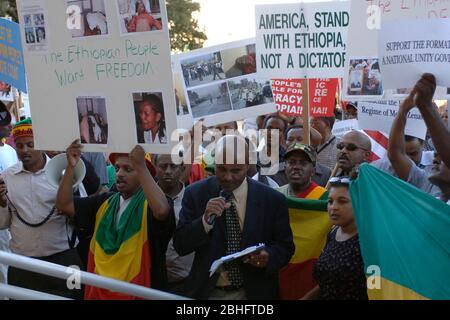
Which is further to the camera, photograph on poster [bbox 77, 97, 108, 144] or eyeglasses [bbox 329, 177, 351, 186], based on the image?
photograph on poster [bbox 77, 97, 108, 144]

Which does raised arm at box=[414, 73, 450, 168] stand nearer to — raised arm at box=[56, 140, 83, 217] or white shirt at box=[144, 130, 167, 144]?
white shirt at box=[144, 130, 167, 144]

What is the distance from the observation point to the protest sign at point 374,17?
4.66 metres

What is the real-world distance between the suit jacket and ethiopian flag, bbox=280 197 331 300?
1.12 feet

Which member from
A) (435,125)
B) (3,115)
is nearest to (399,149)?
(435,125)

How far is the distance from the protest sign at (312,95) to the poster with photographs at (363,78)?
211 cm

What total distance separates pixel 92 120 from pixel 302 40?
2399 mm

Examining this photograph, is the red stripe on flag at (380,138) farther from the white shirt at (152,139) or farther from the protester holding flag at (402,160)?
the white shirt at (152,139)

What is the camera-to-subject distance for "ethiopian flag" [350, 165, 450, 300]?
3.32 metres

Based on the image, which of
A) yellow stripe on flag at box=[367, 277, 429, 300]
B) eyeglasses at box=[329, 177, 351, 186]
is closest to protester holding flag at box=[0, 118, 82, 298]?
eyeglasses at box=[329, 177, 351, 186]

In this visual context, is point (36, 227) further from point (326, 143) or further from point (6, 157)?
point (326, 143)

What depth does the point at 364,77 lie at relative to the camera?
17.5 ft

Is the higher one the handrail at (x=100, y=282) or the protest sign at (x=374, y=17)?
the protest sign at (x=374, y=17)

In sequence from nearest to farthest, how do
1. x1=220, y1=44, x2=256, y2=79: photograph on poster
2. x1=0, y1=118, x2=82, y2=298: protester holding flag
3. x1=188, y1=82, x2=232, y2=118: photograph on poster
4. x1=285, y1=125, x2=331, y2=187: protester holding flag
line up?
x1=0, y1=118, x2=82, y2=298: protester holding flag → x1=285, y1=125, x2=331, y2=187: protester holding flag → x1=188, y1=82, x2=232, y2=118: photograph on poster → x1=220, y1=44, x2=256, y2=79: photograph on poster

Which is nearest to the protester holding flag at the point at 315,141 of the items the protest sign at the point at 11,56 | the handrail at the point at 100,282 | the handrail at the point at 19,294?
the protest sign at the point at 11,56
